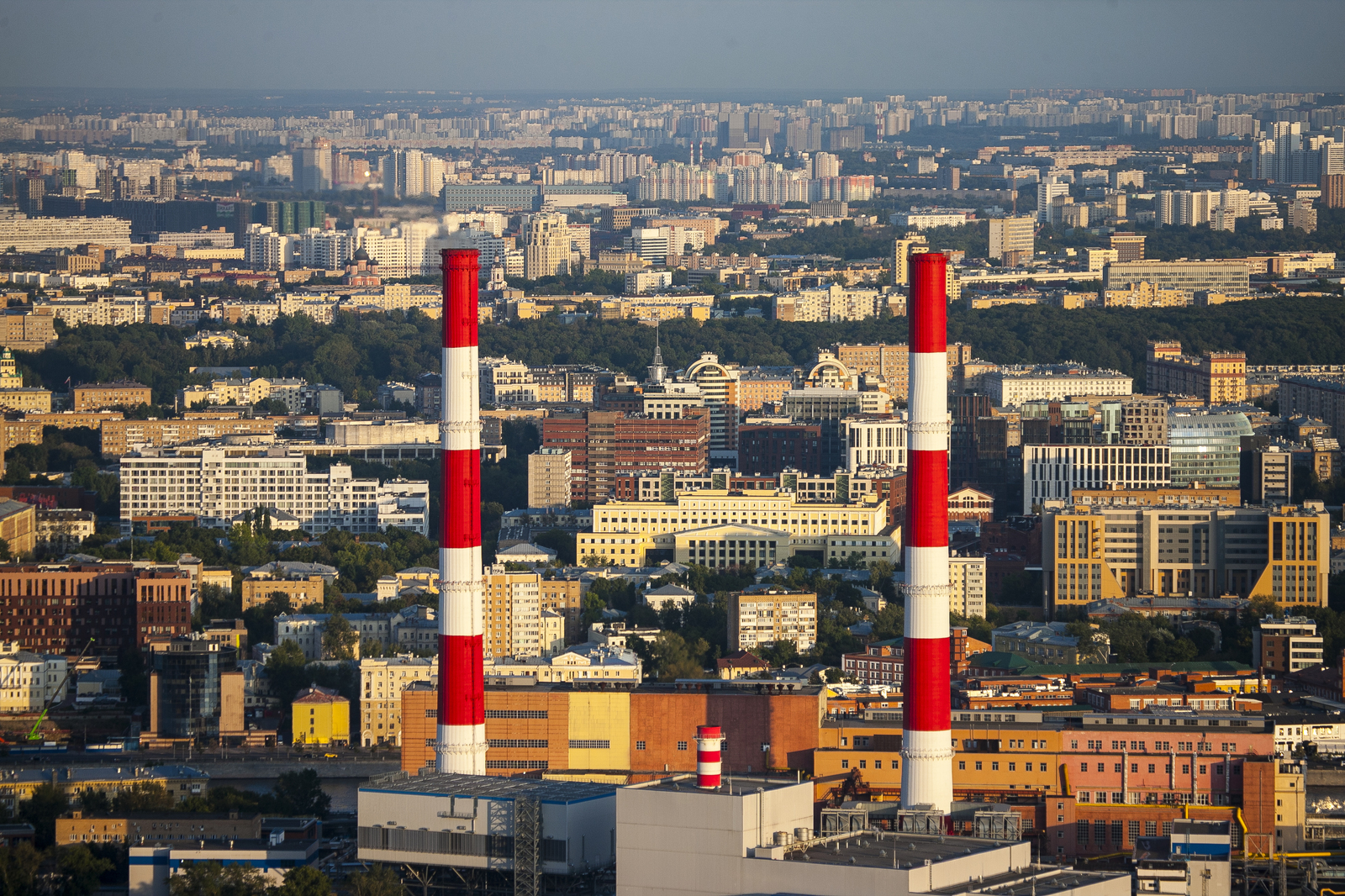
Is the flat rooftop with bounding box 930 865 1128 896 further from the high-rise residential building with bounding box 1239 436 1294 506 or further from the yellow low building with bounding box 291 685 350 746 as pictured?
the high-rise residential building with bounding box 1239 436 1294 506

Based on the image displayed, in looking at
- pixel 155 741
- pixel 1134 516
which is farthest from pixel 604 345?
pixel 155 741

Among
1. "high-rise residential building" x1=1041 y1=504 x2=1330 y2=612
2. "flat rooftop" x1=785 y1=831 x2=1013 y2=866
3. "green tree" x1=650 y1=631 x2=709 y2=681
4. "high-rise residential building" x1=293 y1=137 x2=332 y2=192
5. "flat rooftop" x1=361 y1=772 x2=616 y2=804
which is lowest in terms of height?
"flat rooftop" x1=785 y1=831 x2=1013 y2=866

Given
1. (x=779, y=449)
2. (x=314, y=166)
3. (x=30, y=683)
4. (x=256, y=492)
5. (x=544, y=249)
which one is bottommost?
(x=30, y=683)

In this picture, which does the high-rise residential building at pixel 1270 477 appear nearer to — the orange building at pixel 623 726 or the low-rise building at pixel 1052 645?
the low-rise building at pixel 1052 645

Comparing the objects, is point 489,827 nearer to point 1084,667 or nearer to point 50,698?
point 1084,667

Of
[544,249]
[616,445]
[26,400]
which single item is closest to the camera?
[616,445]

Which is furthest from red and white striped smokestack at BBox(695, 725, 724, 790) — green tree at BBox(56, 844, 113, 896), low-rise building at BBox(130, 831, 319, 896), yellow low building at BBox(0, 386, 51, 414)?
yellow low building at BBox(0, 386, 51, 414)

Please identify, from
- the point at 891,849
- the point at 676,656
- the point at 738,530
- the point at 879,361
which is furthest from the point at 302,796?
the point at 879,361
